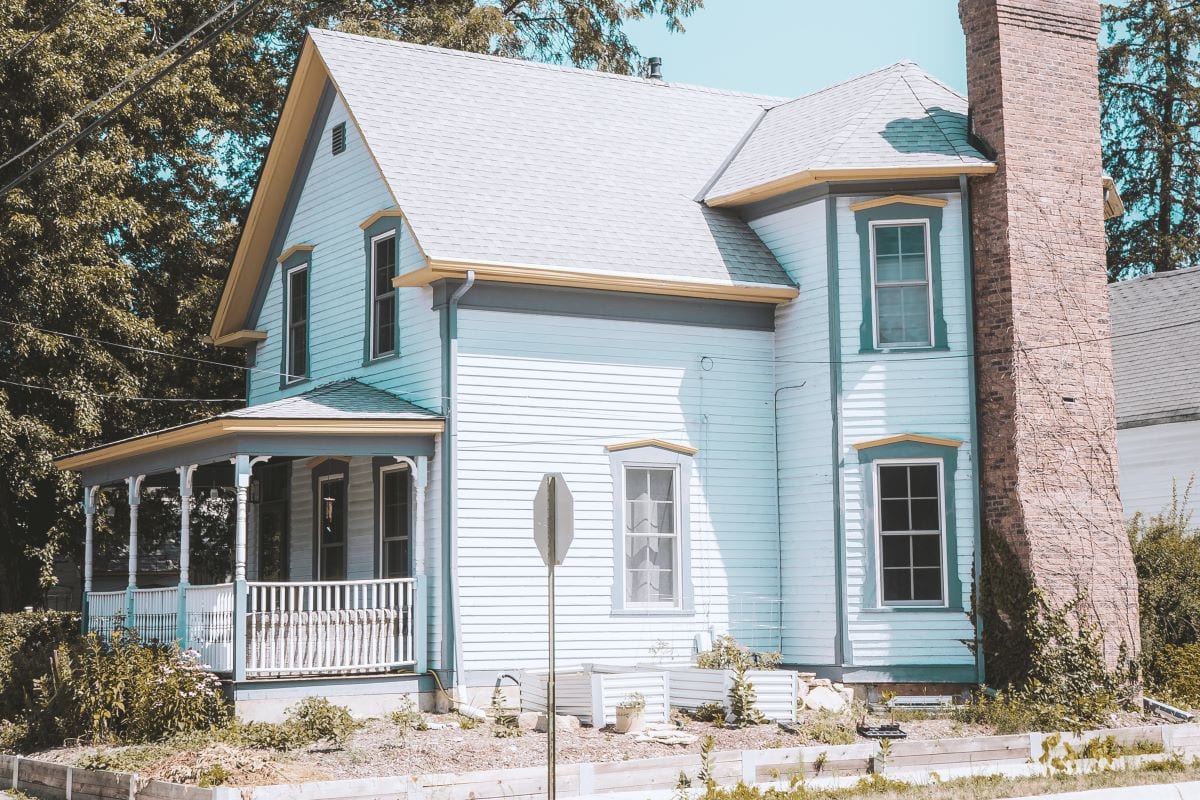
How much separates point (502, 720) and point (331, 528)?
19.4 ft

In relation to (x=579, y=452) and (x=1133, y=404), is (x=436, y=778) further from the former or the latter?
(x=1133, y=404)

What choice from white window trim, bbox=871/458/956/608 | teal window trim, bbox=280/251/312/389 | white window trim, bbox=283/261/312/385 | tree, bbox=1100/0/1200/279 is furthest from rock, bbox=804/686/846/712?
tree, bbox=1100/0/1200/279

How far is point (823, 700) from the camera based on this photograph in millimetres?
17406

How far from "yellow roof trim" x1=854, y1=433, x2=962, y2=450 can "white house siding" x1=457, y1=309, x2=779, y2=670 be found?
1551mm

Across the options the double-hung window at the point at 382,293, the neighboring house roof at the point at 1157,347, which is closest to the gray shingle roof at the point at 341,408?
the double-hung window at the point at 382,293

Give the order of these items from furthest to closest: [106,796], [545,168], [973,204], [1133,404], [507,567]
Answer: [1133,404], [545,168], [973,204], [507,567], [106,796]

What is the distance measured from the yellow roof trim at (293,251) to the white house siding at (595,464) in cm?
486

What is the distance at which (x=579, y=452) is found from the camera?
61.7 ft

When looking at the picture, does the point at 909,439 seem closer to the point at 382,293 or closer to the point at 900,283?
the point at 900,283

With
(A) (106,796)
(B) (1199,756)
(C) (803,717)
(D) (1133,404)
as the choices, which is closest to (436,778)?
(A) (106,796)

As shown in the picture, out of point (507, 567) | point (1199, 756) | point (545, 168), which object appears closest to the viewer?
point (1199, 756)

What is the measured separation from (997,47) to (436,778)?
12.3 metres

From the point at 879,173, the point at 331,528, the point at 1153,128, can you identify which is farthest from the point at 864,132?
the point at 1153,128

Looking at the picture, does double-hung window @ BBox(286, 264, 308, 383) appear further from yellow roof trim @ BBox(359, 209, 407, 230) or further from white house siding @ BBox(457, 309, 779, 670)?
white house siding @ BBox(457, 309, 779, 670)
